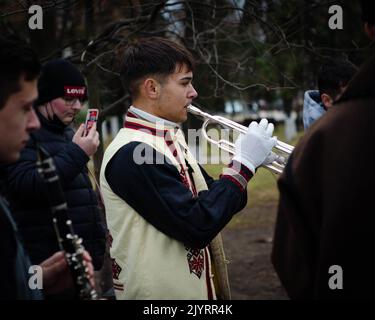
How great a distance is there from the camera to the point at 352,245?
169cm

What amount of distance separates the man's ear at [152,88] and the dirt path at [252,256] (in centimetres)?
356

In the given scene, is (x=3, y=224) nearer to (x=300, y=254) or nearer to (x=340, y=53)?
(x=300, y=254)

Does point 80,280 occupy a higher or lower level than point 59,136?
lower

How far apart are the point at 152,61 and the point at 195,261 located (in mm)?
1107

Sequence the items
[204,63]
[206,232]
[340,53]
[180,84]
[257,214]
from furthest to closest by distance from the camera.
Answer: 1. [257,214]
2. [340,53]
3. [204,63]
4. [180,84]
5. [206,232]

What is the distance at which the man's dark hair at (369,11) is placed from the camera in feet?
6.06

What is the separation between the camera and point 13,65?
2.00 metres

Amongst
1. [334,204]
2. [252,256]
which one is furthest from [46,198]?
[252,256]

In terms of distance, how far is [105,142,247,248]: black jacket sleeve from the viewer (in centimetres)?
257

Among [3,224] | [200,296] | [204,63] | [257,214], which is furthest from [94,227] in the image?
[257,214]

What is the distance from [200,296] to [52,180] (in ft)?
3.55

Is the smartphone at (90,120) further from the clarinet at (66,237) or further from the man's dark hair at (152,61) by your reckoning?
the clarinet at (66,237)

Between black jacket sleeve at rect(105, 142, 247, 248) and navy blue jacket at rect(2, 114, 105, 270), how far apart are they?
1.22 ft

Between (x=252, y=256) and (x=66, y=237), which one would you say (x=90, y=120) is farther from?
(x=252, y=256)
